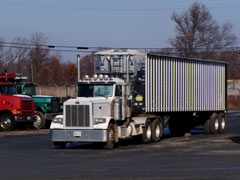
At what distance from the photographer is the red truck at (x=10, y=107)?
32.6 m

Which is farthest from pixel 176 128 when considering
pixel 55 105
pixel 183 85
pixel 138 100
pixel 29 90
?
pixel 29 90

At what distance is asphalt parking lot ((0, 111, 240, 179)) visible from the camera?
551 inches

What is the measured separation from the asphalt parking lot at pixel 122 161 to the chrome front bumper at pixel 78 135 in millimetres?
407

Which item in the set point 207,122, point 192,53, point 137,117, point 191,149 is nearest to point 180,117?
point 207,122

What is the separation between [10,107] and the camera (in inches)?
1286

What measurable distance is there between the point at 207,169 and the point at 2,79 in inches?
808

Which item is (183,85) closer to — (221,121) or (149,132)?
(149,132)

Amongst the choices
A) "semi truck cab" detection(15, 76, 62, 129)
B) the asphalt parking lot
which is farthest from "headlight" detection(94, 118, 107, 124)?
"semi truck cab" detection(15, 76, 62, 129)

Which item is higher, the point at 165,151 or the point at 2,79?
the point at 2,79

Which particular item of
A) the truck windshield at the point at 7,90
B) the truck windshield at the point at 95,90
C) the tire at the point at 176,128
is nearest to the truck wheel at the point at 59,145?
the truck windshield at the point at 95,90

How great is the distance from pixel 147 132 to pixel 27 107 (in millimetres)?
10481

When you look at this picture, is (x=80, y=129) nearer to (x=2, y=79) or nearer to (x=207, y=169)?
(x=207, y=169)

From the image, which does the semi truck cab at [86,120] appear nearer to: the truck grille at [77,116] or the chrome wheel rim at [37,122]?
the truck grille at [77,116]

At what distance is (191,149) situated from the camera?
21.3 m
